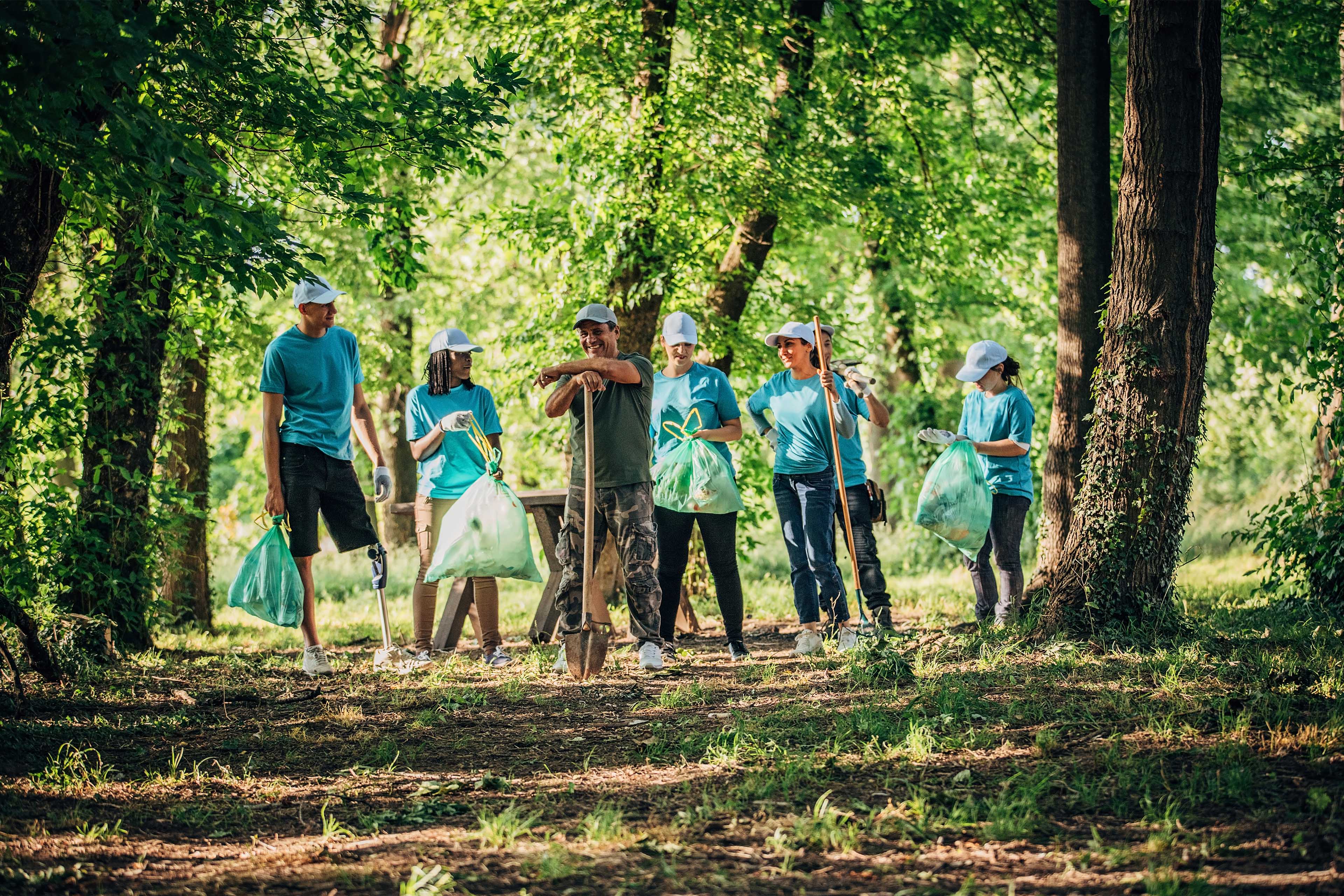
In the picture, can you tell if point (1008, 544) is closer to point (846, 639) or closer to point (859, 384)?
point (846, 639)

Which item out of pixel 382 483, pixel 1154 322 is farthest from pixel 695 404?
pixel 1154 322

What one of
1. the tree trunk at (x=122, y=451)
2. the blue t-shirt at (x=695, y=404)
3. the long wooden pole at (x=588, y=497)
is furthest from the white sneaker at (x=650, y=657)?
the tree trunk at (x=122, y=451)

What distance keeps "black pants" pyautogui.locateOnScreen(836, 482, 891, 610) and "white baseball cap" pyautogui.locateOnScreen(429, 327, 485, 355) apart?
7.87 ft

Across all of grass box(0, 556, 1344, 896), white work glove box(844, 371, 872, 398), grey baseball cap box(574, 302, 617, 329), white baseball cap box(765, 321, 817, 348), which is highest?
grey baseball cap box(574, 302, 617, 329)

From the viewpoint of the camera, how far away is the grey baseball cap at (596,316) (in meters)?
6.12

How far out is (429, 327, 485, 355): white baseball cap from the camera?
6.85 meters

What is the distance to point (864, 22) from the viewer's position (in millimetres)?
10438

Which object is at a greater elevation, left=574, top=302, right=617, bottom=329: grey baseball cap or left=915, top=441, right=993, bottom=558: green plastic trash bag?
left=574, top=302, right=617, bottom=329: grey baseball cap

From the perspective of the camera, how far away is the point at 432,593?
6.88 metres

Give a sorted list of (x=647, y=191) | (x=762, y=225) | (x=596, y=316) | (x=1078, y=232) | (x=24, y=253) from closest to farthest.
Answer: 1. (x=24, y=253)
2. (x=596, y=316)
3. (x=1078, y=232)
4. (x=647, y=191)
5. (x=762, y=225)

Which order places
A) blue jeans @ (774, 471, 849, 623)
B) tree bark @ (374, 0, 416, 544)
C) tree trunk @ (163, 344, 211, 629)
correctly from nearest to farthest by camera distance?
blue jeans @ (774, 471, 849, 623)
tree trunk @ (163, 344, 211, 629)
tree bark @ (374, 0, 416, 544)

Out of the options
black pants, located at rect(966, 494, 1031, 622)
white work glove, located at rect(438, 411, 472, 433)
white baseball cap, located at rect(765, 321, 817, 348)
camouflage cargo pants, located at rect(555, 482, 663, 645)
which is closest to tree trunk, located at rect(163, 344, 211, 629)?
white work glove, located at rect(438, 411, 472, 433)

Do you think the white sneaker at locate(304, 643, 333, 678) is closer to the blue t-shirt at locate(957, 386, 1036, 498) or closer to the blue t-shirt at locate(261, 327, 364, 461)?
the blue t-shirt at locate(261, 327, 364, 461)

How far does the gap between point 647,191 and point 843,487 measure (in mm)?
3453
